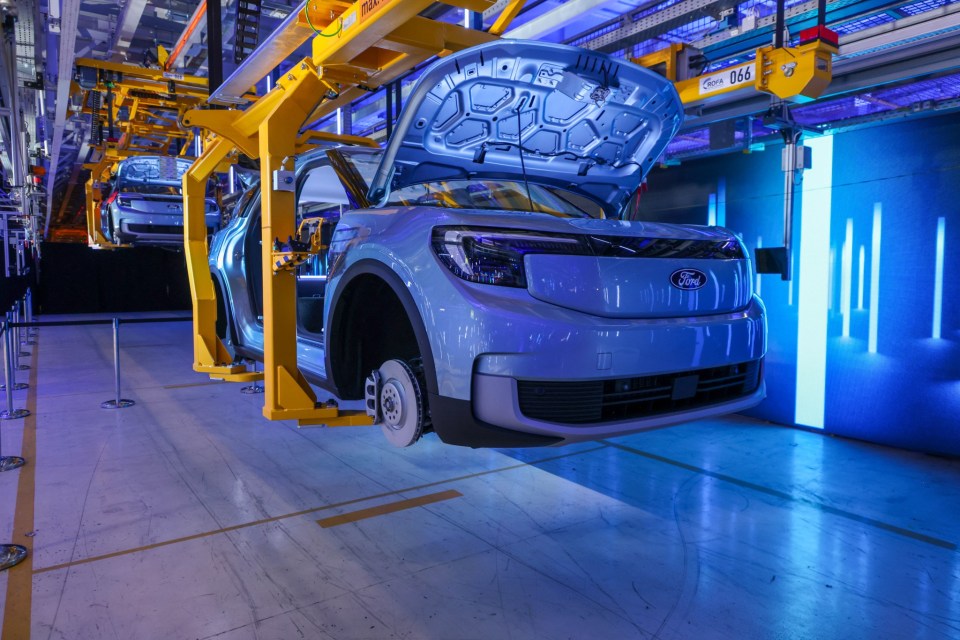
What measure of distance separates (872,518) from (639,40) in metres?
3.09

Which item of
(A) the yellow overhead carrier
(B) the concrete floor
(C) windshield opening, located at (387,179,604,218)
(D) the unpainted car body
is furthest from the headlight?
(A) the yellow overhead carrier

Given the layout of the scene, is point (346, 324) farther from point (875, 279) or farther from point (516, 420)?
point (875, 279)

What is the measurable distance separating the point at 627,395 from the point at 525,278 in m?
0.50

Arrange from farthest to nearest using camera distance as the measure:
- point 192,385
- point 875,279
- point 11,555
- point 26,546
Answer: point 192,385, point 875,279, point 26,546, point 11,555

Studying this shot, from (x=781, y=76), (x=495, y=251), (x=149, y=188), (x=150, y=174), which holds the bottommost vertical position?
(x=495, y=251)

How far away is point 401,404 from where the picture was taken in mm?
2203

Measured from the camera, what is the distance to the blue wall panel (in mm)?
3807

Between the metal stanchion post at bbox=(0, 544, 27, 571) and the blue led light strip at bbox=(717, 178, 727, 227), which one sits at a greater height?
the blue led light strip at bbox=(717, 178, 727, 227)

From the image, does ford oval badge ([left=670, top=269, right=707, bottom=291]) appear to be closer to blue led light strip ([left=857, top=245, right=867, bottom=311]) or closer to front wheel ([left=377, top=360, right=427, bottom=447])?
front wheel ([left=377, top=360, right=427, bottom=447])

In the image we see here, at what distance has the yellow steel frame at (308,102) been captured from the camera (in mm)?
2246

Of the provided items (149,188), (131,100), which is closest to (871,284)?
(131,100)

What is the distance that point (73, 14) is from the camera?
3891 mm

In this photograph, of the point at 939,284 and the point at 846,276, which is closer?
the point at 939,284

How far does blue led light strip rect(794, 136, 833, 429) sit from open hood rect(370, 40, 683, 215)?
2.10 meters
